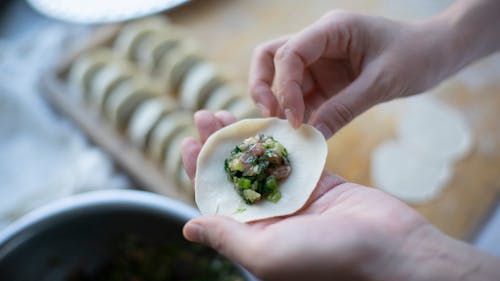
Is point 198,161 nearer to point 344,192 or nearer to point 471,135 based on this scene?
point 344,192

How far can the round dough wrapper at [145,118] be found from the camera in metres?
1.79

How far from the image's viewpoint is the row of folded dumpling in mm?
1779

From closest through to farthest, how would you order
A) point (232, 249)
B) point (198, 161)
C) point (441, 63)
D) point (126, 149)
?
1. point (232, 249)
2. point (198, 161)
3. point (441, 63)
4. point (126, 149)

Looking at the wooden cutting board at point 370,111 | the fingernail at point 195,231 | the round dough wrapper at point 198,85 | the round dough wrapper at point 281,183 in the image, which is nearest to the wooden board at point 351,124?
the wooden cutting board at point 370,111

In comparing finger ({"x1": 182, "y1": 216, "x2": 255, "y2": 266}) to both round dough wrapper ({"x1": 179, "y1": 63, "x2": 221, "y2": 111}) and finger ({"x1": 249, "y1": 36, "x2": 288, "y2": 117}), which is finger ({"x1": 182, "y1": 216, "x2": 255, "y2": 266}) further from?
round dough wrapper ({"x1": 179, "y1": 63, "x2": 221, "y2": 111})

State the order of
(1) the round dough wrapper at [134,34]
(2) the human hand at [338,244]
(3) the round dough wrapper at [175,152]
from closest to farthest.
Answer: (2) the human hand at [338,244] < (3) the round dough wrapper at [175,152] < (1) the round dough wrapper at [134,34]

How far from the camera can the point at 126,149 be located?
6.00 feet

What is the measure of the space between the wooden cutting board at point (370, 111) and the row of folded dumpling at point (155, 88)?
165mm

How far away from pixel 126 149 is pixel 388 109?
1.08 meters

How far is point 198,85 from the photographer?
187 cm

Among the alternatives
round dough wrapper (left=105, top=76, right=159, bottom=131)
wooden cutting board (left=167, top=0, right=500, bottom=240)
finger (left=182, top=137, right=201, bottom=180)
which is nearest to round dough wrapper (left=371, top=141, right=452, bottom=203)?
wooden cutting board (left=167, top=0, right=500, bottom=240)

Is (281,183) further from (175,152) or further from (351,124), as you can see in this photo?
(351,124)

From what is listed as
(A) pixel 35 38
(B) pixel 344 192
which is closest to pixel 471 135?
(B) pixel 344 192

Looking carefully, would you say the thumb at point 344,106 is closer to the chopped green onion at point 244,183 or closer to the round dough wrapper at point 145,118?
the chopped green onion at point 244,183
